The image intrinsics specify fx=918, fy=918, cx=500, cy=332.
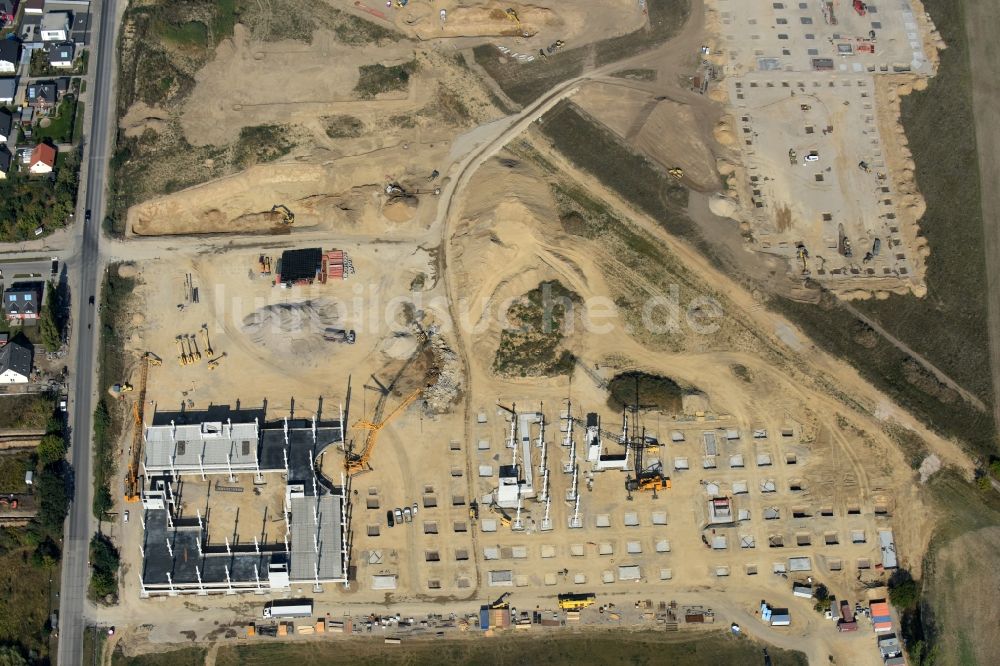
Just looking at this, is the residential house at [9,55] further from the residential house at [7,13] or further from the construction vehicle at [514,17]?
the construction vehicle at [514,17]

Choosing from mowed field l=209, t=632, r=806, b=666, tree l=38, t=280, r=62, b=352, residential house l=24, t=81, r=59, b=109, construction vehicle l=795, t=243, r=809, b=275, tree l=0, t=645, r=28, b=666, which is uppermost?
residential house l=24, t=81, r=59, b=109

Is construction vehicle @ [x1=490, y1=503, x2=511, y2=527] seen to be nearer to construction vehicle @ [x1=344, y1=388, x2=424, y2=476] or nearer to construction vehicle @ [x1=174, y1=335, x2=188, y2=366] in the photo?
construction vehicle @ [x1=344, y1=388, x2=424, y2=476]

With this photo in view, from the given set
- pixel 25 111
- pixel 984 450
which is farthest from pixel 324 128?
pixel 984 450

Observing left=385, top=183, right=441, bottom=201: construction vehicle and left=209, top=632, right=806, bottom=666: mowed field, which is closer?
left=209, top=632, right=806, bottom=666: mowed field

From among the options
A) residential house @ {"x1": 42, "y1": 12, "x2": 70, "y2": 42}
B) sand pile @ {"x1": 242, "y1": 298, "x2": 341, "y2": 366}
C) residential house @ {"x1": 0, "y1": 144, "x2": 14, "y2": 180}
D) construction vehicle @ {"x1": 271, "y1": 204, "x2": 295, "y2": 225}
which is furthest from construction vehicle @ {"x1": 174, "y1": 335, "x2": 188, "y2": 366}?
residential house @ {"x1": 42, "y1": 12, "x2": 70, "y2": 42}

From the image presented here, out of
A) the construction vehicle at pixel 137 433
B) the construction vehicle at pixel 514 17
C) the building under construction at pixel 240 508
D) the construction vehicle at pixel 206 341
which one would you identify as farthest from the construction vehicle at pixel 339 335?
the construction vehicle at pixel 514 17

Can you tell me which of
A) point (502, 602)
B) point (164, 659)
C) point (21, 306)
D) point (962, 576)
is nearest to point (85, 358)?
point (21, 306)
